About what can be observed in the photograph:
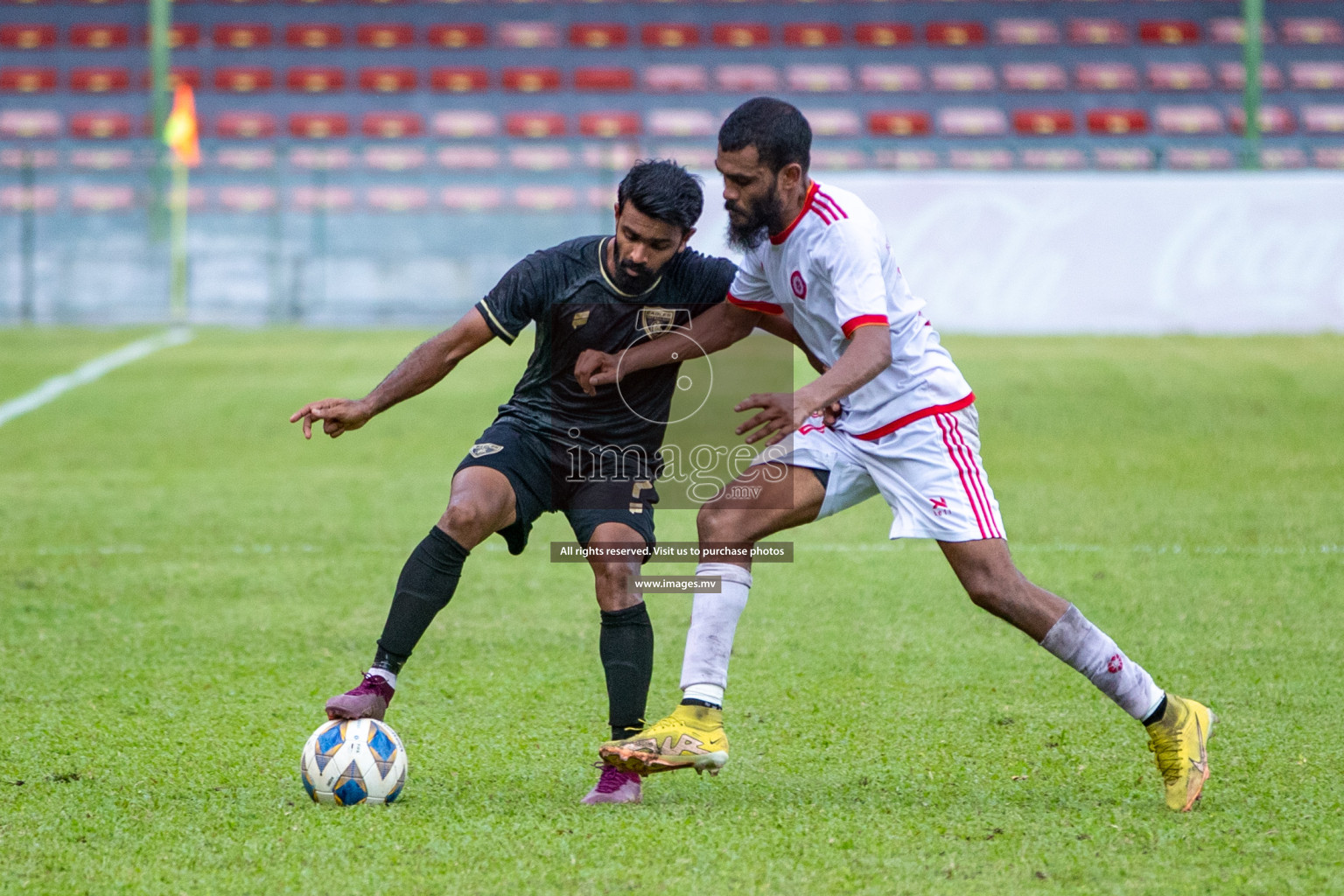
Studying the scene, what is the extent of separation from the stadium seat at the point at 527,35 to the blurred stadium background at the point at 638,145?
6 centimetres

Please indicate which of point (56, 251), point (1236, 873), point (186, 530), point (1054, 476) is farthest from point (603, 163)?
point (1236, 873)

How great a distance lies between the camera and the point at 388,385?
3.95 meters

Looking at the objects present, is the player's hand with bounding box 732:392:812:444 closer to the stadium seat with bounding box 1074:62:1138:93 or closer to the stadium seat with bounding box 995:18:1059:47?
the stadium seat with bounding box 1074:62:1138:93

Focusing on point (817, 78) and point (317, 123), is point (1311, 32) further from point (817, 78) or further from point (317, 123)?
point (317, 123)

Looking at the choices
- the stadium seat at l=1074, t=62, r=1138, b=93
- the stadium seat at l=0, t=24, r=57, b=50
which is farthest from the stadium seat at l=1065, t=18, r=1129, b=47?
the stadium seat at l=0, t=24, r=57, b=50

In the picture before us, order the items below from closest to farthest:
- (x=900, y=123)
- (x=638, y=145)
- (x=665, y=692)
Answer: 1. (x=665, y=692)
2. (x=638, y=145)
3. (x=900, y=123)

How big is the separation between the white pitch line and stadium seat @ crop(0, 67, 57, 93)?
10.3 m

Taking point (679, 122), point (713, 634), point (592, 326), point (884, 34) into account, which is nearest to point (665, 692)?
point (713, 634)

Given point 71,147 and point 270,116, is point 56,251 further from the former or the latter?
point 270,116

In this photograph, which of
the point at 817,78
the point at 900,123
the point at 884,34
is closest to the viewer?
the point at 900,123

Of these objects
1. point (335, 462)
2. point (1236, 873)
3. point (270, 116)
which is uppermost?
point (270, 116)

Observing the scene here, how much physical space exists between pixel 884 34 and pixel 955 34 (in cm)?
125

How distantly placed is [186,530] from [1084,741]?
18.5 feet

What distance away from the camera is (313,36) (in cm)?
2617
